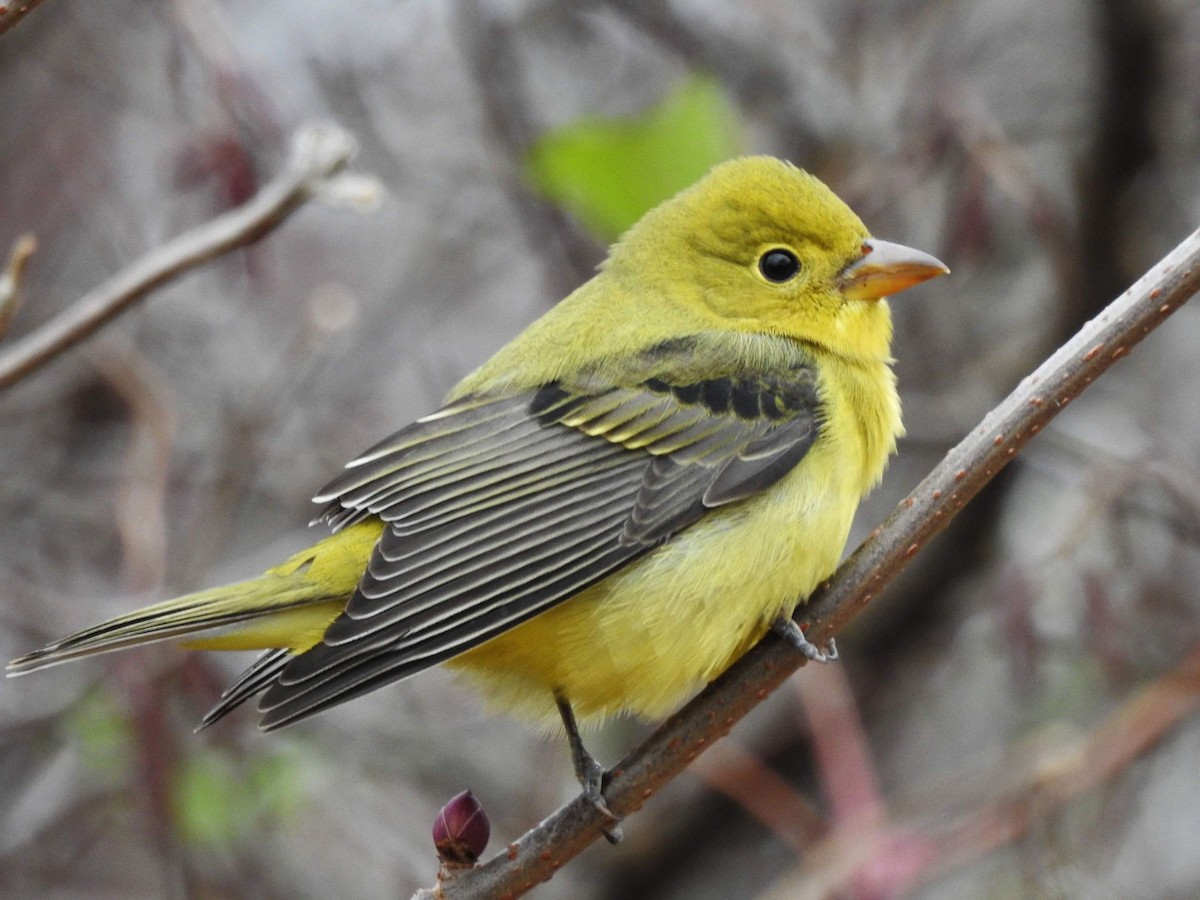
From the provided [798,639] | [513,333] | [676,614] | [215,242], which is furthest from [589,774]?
[513,333]

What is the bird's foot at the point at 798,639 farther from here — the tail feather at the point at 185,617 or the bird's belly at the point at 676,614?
the tail feather at the point at 185,617

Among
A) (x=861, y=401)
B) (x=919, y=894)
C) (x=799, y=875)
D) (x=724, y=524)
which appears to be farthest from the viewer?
(x=919, y=894)

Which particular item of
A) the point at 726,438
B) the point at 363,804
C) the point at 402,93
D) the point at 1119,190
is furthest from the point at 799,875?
the point at 402,93

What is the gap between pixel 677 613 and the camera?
3227mm

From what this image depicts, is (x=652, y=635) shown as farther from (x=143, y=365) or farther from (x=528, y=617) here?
(x=143, y=365)

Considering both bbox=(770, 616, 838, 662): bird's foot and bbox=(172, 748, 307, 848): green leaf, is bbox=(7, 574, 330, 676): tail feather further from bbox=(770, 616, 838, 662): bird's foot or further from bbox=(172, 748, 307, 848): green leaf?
bbox=(172, 748, 307, 848): green leaf

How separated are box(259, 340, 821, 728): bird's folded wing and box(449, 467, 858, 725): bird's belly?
6 centimetres

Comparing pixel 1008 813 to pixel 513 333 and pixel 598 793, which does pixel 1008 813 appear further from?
pixel 513 333

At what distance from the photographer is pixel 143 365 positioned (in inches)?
216

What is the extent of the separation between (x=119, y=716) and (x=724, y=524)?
7.51 ft

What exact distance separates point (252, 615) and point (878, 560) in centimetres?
135

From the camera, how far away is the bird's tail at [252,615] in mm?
3148

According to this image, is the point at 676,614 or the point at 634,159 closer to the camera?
the point at 676,614

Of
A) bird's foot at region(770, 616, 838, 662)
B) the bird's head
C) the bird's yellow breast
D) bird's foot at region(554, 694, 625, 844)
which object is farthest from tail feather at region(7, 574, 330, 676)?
the bird's head
